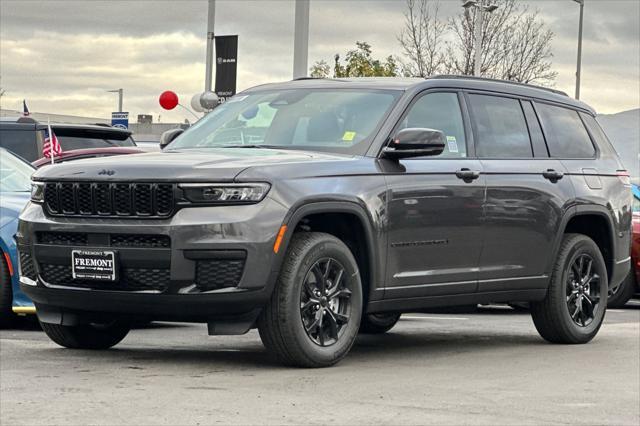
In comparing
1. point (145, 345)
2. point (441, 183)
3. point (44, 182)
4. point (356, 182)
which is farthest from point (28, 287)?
point (441, 183)

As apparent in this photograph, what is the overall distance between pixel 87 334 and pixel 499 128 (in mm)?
3372

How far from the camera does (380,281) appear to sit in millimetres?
9422

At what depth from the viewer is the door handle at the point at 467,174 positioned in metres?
10.0

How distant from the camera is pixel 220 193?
845 cm

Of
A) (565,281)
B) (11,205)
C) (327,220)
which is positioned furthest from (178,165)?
(565,281)

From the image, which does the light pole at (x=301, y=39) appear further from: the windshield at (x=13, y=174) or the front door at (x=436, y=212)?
the front door at (x=436, y=212)

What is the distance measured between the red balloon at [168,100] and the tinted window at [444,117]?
70.9 feet

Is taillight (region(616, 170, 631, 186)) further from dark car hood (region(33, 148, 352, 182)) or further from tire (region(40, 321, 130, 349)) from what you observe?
tire (region(40, 321, 130, 349))

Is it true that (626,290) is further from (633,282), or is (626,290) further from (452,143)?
(452,143)

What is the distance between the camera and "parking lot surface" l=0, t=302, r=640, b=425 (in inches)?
280

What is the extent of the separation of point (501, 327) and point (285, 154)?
4.46 metres

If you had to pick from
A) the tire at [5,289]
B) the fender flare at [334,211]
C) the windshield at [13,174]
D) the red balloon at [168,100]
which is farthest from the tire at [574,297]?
the red balloon at [168,100]

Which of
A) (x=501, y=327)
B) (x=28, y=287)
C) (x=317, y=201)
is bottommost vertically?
(x=501, y=327)

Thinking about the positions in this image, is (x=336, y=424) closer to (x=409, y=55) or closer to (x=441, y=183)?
(x=441, y=183)
